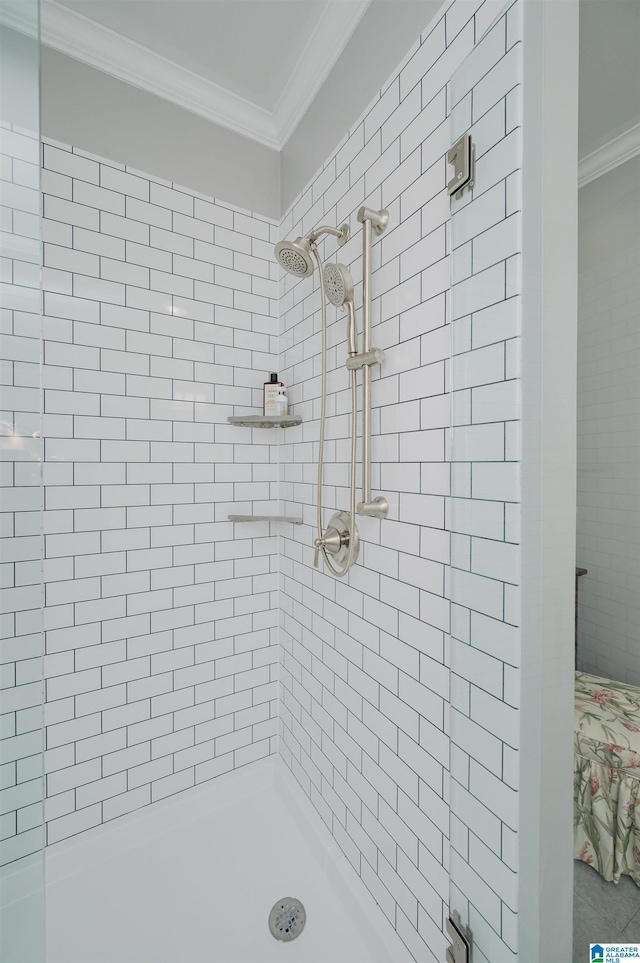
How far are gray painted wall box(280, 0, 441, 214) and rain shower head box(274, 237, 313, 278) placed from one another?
40 cm

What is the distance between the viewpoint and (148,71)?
1.46m

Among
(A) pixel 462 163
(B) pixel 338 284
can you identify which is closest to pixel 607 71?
(A) pixel 462 163

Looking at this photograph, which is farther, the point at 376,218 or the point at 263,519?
the point at 263,519

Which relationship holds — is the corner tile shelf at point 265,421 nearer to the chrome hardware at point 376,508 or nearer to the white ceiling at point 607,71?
the chrome hardware at point 376,508

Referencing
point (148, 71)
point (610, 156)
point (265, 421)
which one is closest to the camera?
point (610, 156)

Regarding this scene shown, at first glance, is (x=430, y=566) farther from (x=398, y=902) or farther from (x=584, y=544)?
(x=398, y=902)

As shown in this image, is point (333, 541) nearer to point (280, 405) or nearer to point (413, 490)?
point (413, 490)

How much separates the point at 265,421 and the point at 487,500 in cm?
96

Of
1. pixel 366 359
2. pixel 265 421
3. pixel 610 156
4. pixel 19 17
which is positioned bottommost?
pixel 265 421

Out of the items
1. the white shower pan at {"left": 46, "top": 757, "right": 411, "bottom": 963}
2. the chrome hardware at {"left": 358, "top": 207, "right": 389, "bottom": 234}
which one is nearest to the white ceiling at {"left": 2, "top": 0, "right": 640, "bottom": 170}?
the chrome hardware at {"left": 358, "top": 207, "right": 389, "bottom": 234}

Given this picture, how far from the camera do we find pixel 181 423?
1597 mm

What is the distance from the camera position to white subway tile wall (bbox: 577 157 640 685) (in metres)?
0.61

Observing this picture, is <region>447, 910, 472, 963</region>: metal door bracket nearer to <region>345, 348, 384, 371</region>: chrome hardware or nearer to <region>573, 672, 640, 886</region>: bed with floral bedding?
<region>573, 672, 640, 886</region>: bed with floral bedding

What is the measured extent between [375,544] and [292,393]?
2.53ft
